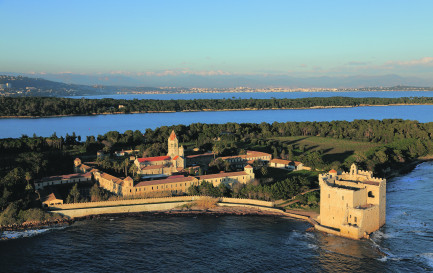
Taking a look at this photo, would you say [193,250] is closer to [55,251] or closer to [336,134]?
[55,251]

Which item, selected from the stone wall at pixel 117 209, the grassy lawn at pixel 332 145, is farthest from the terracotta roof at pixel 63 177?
the grassy lawn at pixel 332 145

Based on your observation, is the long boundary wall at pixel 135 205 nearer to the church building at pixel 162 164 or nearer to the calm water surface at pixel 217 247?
the calm water surface at pixel 217 247

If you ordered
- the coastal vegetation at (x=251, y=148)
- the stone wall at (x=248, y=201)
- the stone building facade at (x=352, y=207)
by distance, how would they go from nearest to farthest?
1. the stone building facade at (x=352, y=207)
2. the stone wall at (x=248, y=201)
3. the coastal vegetation at (x=251, y=148)

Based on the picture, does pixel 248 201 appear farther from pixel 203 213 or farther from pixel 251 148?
pixel 251 148

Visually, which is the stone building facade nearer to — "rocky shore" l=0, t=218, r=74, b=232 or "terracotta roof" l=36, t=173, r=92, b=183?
"rocky shore" l=0, t=218, r=74, b=232

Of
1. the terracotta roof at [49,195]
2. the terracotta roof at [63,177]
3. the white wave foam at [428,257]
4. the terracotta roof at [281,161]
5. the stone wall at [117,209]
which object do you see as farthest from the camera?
the terracotta roof at [281,161]

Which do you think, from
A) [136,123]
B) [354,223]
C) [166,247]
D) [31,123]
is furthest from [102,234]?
[31,123]

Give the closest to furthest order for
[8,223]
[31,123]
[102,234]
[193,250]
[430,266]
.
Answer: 1. [430,266]
2. [193,250]
3. [102,234]
4. [8,223]
5. [31,123]

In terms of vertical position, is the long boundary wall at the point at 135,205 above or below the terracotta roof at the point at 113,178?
below
